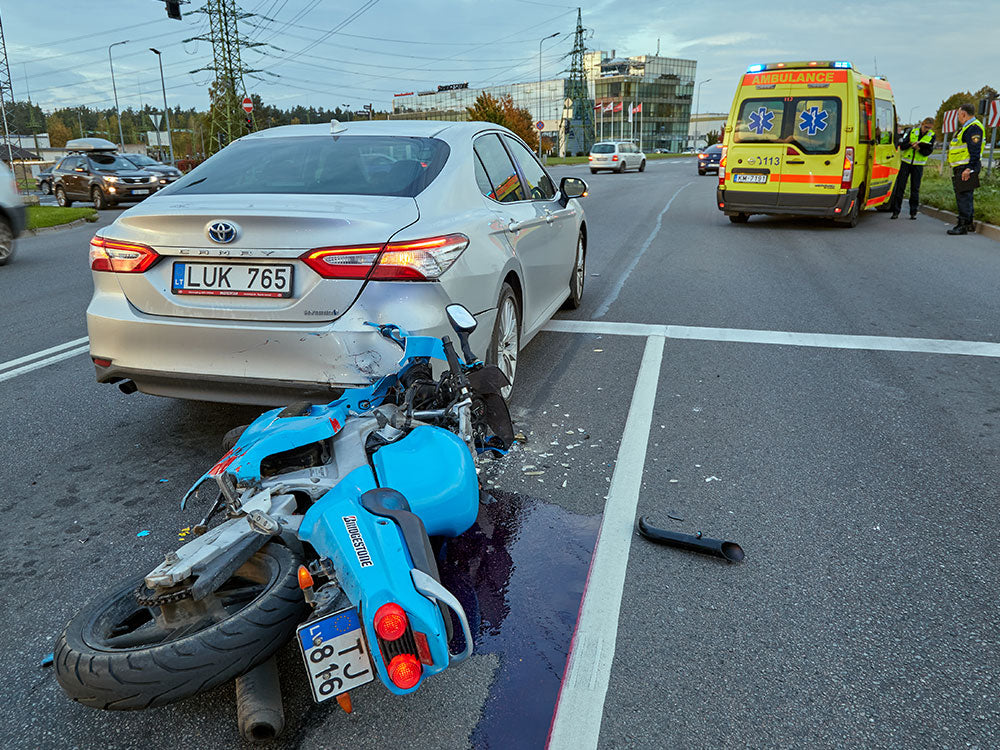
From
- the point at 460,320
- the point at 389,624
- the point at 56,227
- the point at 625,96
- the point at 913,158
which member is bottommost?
the point at 56,227

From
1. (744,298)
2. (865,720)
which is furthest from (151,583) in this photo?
(744,298)

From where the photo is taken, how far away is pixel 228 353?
3.47 metres

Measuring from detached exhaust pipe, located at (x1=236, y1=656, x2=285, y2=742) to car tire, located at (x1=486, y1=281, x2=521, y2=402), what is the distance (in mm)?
2193

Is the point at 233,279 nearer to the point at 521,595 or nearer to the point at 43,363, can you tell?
the point at 521,595

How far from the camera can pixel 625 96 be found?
126750 mm

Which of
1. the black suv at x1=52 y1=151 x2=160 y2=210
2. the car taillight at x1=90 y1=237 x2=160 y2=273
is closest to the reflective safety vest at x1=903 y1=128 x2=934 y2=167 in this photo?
the car taillight at x1=90 y1=237 x2=160 y2=273

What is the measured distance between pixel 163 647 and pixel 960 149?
13.9 metres

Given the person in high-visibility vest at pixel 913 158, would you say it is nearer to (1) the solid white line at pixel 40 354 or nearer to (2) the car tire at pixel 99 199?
(1) the solid white line at pixel 40 354

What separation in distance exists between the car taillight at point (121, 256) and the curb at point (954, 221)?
1318 centimetres

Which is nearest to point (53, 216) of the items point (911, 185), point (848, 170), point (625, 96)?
point (848, 170)

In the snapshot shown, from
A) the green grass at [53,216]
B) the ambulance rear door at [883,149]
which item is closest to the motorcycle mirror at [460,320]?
the ambulance rear door at [883,149]

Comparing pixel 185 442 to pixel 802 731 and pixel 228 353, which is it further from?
pixel 802 731

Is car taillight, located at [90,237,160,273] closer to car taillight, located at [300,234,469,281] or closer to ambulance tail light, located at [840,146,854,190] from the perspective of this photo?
car taillight, located at [300,234,469,281]

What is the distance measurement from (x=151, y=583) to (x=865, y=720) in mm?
1974
